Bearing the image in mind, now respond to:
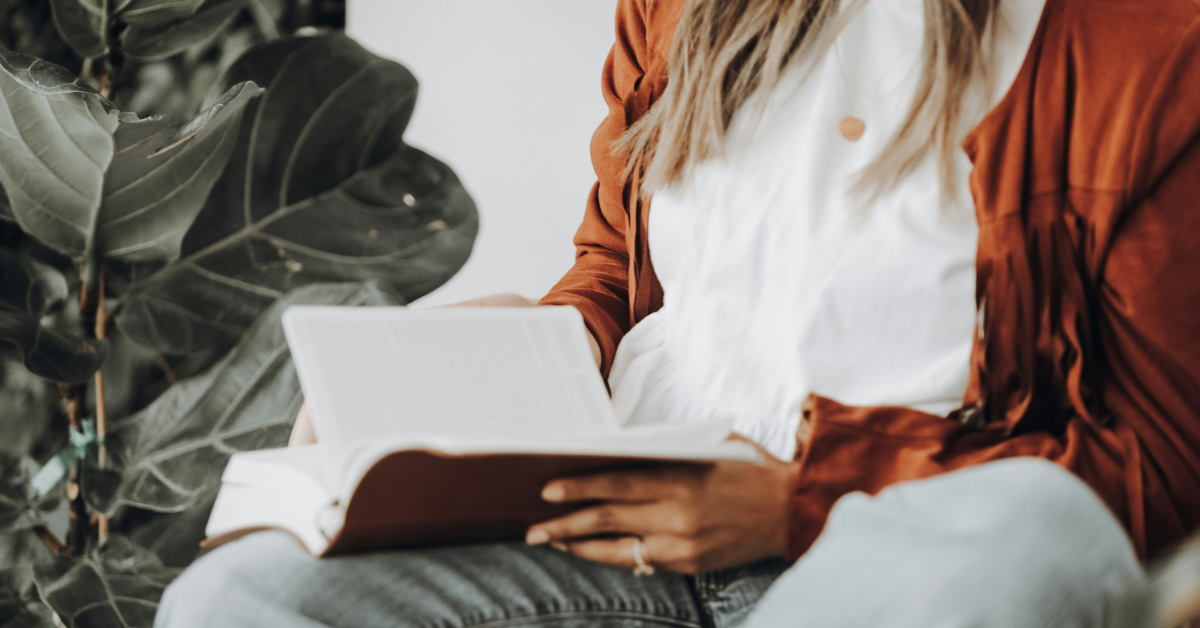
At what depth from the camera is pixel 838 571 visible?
427 millimetres

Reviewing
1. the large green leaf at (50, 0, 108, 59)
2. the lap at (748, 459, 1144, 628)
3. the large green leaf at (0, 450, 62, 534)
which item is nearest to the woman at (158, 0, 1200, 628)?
the lap at (748, 459, 1144, 628)

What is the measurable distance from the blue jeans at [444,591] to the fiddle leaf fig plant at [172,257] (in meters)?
0.45

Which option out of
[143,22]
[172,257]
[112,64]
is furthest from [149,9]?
[172,257]

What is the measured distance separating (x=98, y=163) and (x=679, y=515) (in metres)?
0.75

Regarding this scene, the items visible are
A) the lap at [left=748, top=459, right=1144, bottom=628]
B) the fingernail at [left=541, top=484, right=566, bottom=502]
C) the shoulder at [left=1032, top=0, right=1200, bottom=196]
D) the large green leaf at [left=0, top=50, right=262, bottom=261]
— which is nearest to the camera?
the lap at [left=748, top=459, right=1144, bottom=628]

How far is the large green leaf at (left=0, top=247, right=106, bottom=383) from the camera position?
0.92 m

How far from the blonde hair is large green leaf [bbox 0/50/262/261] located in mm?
418

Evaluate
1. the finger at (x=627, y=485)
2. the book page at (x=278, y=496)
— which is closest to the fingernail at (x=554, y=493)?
the finger at (x=627, y=485)

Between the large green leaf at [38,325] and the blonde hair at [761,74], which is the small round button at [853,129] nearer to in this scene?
the blonde hair at [761,74]

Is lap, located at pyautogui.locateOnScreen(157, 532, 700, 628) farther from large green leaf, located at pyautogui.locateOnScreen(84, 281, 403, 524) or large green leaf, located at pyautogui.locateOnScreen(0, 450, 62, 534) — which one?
large green leaf, located at pyautogui.locateOnScreen(0, 450, 62, 534)

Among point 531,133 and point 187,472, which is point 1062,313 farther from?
point 187,472

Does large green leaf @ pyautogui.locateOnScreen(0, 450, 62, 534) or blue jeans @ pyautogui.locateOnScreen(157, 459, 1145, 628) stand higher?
blue jeans @ pyautogui.locateOnScreen(157, 459, 1145, 628)

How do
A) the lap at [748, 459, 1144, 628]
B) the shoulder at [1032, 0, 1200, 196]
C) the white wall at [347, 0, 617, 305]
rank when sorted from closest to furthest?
the lap at [748, 459, 1144, 628]
the shoulder at [1032, 0, 1200, 196]
the white wall at [347, 0, 617, 305]

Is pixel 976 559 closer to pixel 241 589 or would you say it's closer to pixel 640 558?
pixel 640 558
